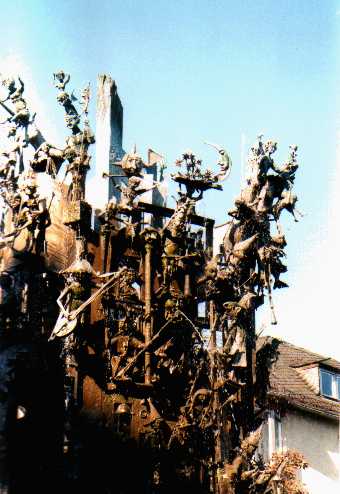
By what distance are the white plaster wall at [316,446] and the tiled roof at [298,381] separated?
33cm

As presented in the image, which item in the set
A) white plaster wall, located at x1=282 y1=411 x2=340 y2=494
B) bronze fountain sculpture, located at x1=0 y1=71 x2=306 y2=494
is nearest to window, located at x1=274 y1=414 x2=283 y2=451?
white plaster wall, located at x1=282 y1=411 x2=340 y2=494

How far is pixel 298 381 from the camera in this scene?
32719 mm

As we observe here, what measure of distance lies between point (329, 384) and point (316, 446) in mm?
3079

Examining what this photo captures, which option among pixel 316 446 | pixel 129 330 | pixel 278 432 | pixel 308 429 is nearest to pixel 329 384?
pixel 308 429

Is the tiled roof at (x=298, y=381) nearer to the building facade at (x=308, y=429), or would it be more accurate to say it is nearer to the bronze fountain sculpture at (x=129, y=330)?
the building facade at (x=308, y=429)

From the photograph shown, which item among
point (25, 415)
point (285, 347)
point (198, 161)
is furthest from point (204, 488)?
point (285, 347)

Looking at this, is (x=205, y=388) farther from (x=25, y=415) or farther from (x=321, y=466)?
(x=321, y=466)

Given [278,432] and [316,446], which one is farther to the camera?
[316,446]

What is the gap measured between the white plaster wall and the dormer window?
73.4 inches

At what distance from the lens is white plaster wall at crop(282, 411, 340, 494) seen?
30047 millimetres

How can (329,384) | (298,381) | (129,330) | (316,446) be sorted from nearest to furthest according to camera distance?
(129,330) < (316,446) < (298,381) < (329,384)

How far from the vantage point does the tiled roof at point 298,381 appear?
3069cm

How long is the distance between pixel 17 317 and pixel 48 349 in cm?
92

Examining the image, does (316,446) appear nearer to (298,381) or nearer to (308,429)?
(308,429)
